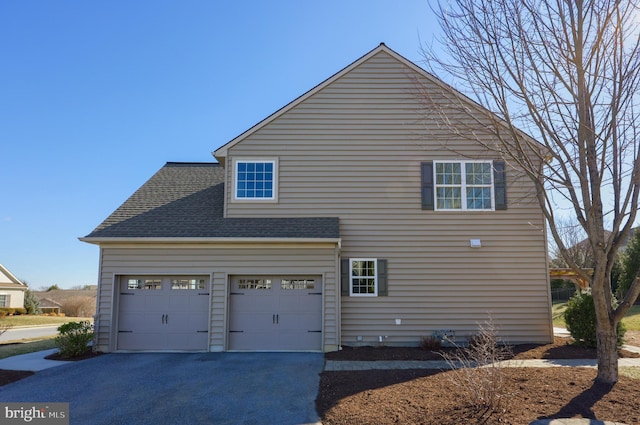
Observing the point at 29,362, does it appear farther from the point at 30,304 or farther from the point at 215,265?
the point at 30,304

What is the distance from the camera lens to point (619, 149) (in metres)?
7.00

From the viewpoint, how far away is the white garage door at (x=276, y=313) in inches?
435

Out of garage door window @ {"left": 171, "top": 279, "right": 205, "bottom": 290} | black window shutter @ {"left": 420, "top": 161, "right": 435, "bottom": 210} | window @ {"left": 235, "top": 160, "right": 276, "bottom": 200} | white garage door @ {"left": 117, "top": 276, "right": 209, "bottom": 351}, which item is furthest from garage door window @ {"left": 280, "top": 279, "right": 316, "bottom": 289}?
black window shutter @ {"left": 420, "top": 161, "right": 435, "bottom": 210}

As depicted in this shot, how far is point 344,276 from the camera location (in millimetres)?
11320

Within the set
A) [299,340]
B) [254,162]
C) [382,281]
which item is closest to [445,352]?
[382,281]

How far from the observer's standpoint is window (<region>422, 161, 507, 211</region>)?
11664 millimetres

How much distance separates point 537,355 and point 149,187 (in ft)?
38.7

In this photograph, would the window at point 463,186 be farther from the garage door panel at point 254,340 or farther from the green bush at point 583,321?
the garage door panel at point 254,340

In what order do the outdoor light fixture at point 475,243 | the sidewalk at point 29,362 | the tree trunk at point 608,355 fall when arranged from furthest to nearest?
the outdoor light fixture at point 475,243, the sidewalk at point 29,362, the tree trunk at point 608,355

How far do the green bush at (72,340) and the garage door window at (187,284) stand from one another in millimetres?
2406

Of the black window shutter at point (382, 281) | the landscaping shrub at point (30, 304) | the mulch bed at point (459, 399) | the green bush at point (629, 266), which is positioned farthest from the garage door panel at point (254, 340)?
the landscaping shrub at point (30, 304)

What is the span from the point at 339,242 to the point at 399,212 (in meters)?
2.02

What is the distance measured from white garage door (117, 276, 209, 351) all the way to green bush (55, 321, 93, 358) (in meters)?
0.82

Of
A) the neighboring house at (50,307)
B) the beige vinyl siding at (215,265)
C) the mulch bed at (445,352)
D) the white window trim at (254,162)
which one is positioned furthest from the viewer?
the neighboring house at (50,307)
